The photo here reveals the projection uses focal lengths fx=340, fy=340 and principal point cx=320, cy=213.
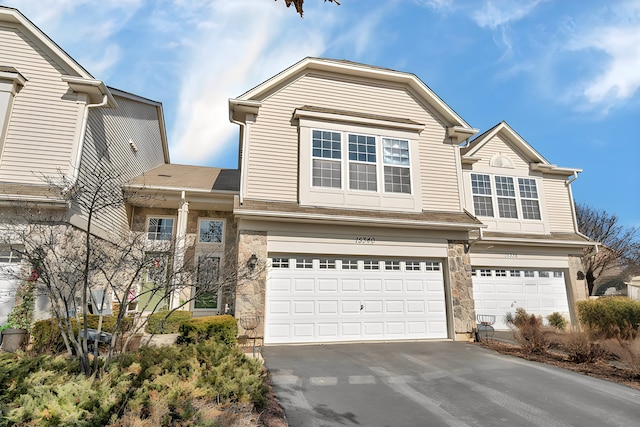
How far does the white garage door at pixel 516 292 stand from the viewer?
12.9 metres

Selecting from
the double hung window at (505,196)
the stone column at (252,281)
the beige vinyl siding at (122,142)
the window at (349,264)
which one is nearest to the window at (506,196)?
the double hung window at (505,196)

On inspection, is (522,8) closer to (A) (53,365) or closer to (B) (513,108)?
(B) (513,108)

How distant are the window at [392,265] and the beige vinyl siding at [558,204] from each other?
340 inches

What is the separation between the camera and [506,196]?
14.4 m

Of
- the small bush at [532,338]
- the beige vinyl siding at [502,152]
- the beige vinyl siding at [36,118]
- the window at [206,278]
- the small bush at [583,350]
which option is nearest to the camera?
the window at [206,278]

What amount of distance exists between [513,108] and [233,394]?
17.3m

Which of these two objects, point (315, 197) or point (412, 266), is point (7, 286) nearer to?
point (315, 197)

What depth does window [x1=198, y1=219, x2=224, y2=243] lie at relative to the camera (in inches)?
532

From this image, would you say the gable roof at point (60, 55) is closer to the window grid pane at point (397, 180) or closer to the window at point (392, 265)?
the window grid pane at point (397, 180)

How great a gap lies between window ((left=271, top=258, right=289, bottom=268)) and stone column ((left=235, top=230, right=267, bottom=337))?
0.33m

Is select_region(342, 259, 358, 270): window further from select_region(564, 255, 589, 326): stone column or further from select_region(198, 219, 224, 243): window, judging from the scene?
select_region(564, 255, 589, 326): stone column

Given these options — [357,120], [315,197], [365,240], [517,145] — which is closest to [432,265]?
[365,240]

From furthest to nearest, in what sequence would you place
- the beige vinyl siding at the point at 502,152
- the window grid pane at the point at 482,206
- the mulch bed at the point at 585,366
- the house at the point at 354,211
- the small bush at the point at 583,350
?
the beige vinyl siding at the point at 502,152 < the window grid pane at the point at 482,206 < the house at the point at 354,211 < the small bush at the point at 583,350 < the mulch bed at the point at 585,366

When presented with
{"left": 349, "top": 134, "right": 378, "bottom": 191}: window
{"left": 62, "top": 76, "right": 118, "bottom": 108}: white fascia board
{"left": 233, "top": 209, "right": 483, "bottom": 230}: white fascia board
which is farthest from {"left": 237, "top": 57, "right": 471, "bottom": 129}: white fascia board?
{"left": 62, "top": 76, "right": 118, "bottom": 108}: white fascia board
